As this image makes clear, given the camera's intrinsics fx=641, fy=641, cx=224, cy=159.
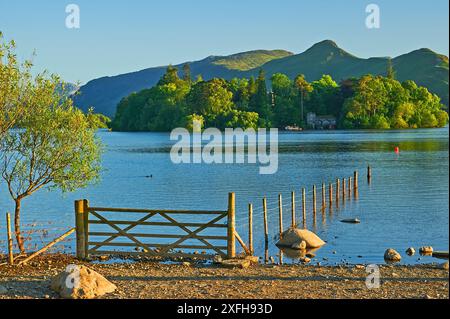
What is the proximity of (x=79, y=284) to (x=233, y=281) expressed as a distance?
206 inches

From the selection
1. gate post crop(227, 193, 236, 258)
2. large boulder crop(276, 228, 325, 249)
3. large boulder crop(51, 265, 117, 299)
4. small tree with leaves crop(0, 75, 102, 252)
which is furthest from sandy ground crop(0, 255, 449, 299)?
large boulder crop(276, 228, 325, 249)

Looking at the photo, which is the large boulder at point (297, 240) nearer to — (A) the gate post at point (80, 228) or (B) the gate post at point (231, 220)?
(B) the gate post at point (231, 220)

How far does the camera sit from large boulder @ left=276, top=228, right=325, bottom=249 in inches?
1314

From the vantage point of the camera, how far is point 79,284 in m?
18.2

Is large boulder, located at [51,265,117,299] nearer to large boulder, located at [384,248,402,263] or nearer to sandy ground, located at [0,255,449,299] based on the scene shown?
sandy ground, located at [0,255,449,299]

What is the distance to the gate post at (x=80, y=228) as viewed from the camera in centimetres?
2441

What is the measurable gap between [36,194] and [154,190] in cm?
1153

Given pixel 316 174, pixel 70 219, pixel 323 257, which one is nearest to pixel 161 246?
pixel 323 257

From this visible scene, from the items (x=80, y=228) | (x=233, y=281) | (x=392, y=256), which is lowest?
(x=392, y=256)

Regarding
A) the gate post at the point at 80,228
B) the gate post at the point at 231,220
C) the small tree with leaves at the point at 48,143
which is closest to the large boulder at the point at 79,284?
the gate post at the point at 80,228

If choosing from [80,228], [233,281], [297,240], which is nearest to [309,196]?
[297,240]

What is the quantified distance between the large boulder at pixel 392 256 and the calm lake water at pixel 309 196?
431mm

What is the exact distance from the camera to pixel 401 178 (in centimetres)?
7194

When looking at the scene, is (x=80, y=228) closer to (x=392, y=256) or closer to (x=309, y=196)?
(x=392, y=256)
